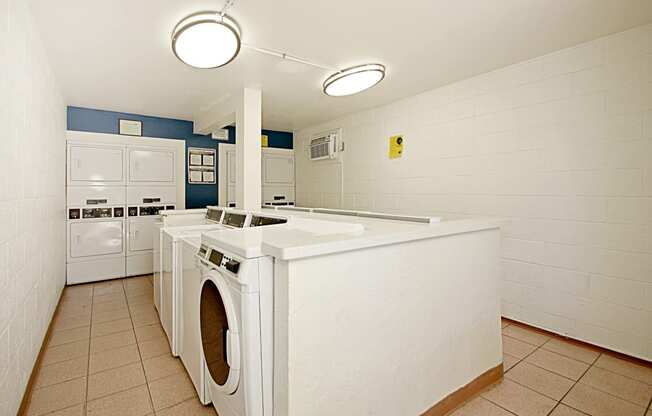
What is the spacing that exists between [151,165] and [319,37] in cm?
339

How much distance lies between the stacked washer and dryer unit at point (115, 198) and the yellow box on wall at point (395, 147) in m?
2.98

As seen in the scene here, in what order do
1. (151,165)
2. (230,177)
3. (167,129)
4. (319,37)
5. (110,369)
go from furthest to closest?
(230,177), (167,129), (151,165), (319,37), (110,369)

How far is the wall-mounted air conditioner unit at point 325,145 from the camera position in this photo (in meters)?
4.71

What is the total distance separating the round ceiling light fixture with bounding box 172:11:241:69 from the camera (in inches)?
75.8

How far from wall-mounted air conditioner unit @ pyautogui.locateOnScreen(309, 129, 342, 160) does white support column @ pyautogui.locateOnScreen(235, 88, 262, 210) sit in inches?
61.8

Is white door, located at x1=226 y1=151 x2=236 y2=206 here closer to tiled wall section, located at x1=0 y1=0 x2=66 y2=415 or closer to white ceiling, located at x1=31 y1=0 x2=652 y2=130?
white ceiling, located at x1=31 y1=0 x2=652 y2=130

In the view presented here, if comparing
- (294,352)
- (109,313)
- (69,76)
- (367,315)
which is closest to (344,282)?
(367,315)

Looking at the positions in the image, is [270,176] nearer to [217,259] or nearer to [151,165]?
[151,165]

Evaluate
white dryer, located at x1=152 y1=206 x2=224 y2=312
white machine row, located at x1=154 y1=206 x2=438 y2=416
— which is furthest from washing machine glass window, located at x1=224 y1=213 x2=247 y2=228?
white machine row, located at x1=154 y1=206 x2=438 y2=416

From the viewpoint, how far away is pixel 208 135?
503cm

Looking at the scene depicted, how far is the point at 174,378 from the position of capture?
6.51ft

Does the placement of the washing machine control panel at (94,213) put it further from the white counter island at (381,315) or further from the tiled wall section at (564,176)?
the tiled wall section at (564,176)

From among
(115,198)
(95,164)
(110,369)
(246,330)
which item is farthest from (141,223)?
(246,330)

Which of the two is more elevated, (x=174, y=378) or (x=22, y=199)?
(x=22, y=199)
